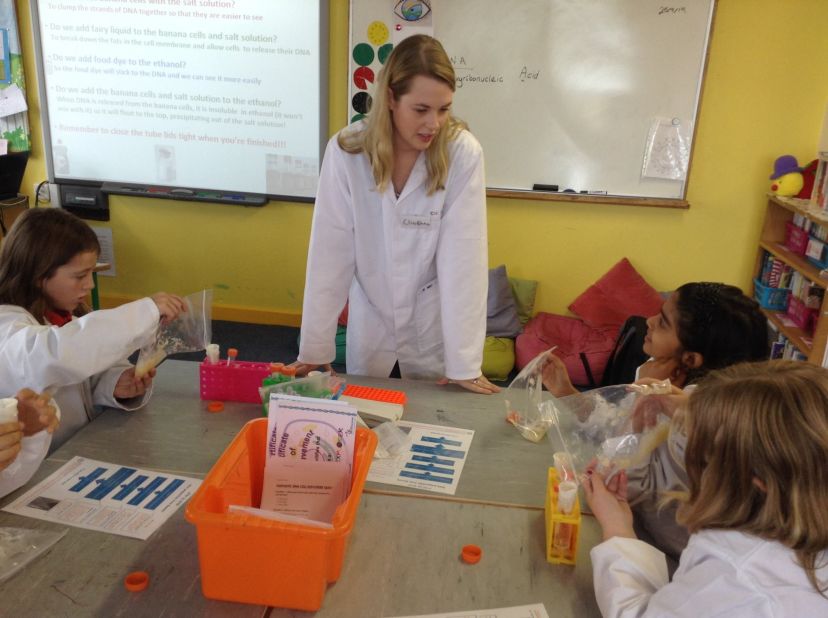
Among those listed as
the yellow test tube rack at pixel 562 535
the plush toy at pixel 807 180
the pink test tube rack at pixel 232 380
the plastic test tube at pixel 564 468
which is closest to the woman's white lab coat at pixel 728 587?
the yellow test tube rack at pixel 562 535

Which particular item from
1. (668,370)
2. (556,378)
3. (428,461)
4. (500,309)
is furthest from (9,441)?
(500,309)

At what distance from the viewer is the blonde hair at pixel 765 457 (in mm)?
817

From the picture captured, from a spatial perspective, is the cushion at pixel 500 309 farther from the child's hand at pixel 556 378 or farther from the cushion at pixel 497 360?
the child's hand at pixel 556 378

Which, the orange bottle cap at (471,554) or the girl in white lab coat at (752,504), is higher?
the girl in white lab coat at (752,504)

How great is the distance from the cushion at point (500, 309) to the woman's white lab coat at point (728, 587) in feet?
8.43

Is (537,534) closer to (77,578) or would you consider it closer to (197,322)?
(77,578)

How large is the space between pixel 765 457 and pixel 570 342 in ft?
8.69

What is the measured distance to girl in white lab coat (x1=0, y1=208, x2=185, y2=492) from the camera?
47.9 inches

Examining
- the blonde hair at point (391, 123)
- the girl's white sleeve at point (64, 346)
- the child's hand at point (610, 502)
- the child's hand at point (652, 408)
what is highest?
the blonde hair at point (391, 123)

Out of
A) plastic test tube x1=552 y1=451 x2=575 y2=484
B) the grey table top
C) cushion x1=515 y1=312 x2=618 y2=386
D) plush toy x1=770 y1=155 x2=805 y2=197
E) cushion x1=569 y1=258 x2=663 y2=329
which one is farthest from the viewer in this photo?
cushion x1=569 y1=258 x2=663 y2=329

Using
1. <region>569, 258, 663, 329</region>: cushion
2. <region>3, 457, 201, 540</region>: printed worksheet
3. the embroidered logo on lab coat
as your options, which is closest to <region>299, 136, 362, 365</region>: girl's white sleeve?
the embroidered logo on lab coat

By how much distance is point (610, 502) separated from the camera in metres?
1.14

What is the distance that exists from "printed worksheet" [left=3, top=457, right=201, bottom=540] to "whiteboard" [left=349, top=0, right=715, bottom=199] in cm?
268

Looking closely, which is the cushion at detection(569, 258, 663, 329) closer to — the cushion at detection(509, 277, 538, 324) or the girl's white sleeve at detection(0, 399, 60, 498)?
the cushion at detection(509, 277, 538, 324)
